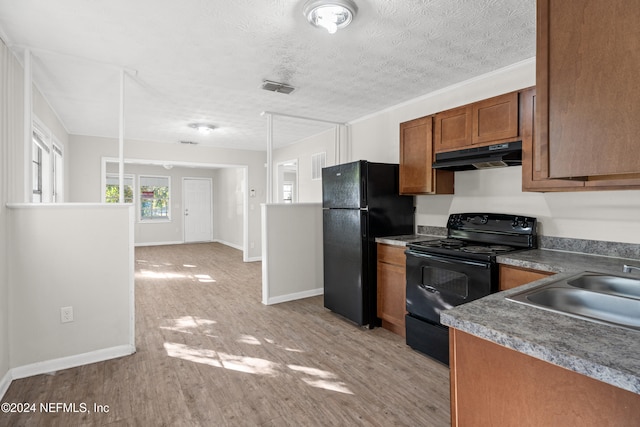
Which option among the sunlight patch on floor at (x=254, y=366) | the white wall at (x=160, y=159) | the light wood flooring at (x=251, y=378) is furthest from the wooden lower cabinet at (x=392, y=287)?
the white wall at (x=160, y=159)

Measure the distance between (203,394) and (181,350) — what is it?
0.78 m

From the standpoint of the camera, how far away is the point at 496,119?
259 centimetres

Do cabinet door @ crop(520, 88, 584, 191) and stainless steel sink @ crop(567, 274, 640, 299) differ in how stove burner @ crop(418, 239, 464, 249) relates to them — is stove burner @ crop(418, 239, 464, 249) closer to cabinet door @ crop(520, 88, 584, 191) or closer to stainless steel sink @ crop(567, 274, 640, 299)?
cabinet door @ crop(520, 88, 584, 191)

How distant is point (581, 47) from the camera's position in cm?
99

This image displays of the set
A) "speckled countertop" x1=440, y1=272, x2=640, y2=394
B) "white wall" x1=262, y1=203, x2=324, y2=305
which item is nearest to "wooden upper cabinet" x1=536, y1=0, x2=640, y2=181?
"speckled countertop" x1=440, y1=272, x2=640, y2=394

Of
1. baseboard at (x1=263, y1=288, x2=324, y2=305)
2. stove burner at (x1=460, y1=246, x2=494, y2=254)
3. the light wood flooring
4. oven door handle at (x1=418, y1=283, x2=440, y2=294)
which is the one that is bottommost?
the light wood flooring

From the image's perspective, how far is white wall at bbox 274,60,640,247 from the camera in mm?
2271

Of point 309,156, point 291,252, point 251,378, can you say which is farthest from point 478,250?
point 309,156

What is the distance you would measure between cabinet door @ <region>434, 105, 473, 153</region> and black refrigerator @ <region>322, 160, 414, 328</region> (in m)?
0.61

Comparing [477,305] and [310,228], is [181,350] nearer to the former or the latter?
[310,228]

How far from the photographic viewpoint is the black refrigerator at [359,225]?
3.30 meters

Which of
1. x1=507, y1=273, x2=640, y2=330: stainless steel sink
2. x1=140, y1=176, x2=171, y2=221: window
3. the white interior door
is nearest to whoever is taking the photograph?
x1=507, y1=273, x2=640, y2=330: stainless steel sink

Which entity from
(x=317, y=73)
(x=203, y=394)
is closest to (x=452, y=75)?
(x=317, y=73)

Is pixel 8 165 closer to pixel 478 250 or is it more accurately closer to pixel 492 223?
pixel 478 250
